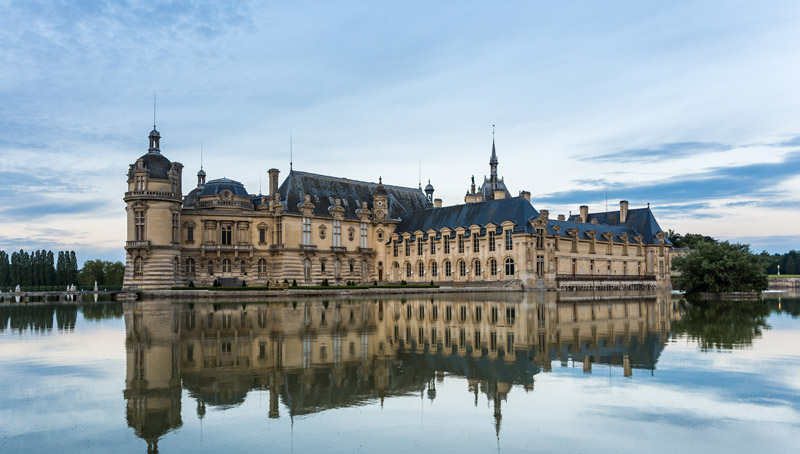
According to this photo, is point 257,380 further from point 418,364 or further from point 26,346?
point 26,346

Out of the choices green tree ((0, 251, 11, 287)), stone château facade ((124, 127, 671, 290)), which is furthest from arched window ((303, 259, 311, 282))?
green tree ((0, 251, 11, 287))

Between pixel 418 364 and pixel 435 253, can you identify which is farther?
pixel 435 253

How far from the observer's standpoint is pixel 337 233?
75.6 meters

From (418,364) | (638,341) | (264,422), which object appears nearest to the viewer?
(264,422)

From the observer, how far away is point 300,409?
34.5 ft

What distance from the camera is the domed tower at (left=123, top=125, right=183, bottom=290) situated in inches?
2333

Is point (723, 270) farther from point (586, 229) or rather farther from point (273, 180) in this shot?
point (273, 180)

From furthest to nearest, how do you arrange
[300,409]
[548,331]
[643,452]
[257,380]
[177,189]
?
[177,189]
[548,331]
[257,380]
[300,409]
[643,452]

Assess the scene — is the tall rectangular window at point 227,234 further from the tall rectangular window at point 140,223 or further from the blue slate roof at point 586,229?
the blue slate roof at point 586,229

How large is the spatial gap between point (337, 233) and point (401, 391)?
64304 millimetres

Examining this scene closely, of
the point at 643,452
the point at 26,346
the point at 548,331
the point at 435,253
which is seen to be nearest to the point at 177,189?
the point at 435,253

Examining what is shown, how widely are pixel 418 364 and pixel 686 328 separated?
13.9m

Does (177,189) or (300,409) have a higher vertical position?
(177,189)

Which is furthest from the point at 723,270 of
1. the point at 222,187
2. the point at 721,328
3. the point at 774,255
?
the point at 774,255
